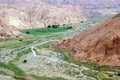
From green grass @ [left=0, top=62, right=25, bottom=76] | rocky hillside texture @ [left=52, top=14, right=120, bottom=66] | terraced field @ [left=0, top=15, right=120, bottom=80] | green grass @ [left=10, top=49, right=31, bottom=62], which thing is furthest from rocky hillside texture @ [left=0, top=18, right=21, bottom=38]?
green grass @ [left=0, top=62, right=25, bottom=76]

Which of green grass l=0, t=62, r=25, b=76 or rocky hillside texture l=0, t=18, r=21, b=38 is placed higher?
rocky hillside texture l=0, t=18, r=21, b=38

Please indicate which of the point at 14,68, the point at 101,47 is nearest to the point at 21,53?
the point at 14,68

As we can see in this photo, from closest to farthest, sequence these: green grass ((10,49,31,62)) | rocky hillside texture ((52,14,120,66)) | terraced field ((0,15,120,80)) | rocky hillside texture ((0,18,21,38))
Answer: terraced field ((0,15,120,80)) < rocky hillside texture ((52,14,120,66)) < green grass ((10,49,31,62)) < rocky hillside texture ((0,18,21,38))

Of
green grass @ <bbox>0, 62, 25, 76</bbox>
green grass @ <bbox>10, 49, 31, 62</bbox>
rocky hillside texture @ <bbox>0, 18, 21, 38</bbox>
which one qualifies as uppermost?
rocky hillside texture @ <bbox>0, 18, 21, 38</bbox>

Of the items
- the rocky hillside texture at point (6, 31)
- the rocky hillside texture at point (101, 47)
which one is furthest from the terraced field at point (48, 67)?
the rocky hillside texture at point (6, 31)

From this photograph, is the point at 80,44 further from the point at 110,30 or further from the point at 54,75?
the point at 54,75

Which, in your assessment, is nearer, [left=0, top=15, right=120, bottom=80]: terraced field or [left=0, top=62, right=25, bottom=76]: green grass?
[left=0, top=15, right=120, bottom=80]: terraced field

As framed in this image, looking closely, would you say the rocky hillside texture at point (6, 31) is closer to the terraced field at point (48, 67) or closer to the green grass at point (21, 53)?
the terraced field at point (48, 67)

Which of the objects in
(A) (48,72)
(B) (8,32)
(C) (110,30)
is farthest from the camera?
(B) (8,32)

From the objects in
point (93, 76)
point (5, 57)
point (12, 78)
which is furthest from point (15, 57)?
point (93, 76)

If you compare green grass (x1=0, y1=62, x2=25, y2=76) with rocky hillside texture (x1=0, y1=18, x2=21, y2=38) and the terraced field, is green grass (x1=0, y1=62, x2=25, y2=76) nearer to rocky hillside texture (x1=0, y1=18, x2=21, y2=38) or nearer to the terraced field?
the terraced field

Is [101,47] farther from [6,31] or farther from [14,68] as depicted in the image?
[6,31]
